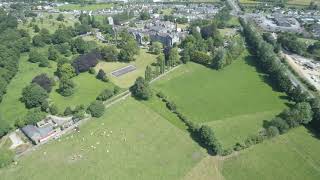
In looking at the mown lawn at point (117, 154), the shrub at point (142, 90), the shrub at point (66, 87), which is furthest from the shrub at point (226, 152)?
the shrub at point (66, 87)

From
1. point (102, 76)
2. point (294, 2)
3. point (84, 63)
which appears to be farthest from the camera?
point (294, 2)

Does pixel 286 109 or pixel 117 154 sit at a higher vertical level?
pixel 286 109

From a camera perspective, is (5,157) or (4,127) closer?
(5,157)

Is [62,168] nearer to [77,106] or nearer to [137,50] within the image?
[77,106]

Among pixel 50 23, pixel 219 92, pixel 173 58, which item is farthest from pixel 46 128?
pixel 50 23

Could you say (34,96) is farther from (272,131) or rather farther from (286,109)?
(286,109)

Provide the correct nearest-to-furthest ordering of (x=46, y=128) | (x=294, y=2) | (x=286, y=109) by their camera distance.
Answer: (x=46, y=128)
(x=286, y=109)
(x=294, y=2)

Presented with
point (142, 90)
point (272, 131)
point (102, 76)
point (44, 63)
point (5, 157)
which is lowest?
point (5, 157)
